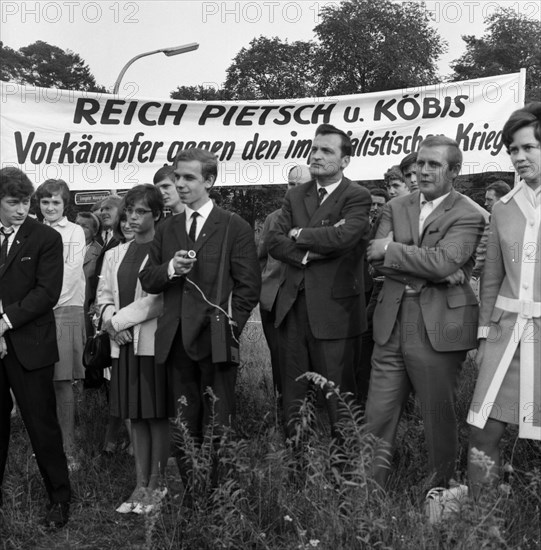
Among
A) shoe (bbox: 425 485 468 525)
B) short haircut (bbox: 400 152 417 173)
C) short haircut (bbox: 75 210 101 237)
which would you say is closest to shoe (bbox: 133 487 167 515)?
shoe (bbox: 425 485 468 525)

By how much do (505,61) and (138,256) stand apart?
146 feet

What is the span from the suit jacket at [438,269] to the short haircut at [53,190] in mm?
2706

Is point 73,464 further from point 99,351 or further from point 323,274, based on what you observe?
point 323,274

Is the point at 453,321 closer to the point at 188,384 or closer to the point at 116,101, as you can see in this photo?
the point at 188,384

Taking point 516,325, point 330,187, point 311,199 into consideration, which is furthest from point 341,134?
point 516,325

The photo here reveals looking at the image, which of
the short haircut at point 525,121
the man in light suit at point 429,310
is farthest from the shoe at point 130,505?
the short haircut at point 525,121

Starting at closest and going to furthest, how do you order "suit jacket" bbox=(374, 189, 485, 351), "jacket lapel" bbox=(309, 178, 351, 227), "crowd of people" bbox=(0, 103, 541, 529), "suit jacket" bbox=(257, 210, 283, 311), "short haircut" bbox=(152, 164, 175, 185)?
"crowd of people" bbox=(0, 103, 541, 529) < "suit jacket" bbox=(374, 189, 485, 351) < "jacket lapel" bbox=(309, 178, 351, 227) < "suit jacket" bbox=(257, 210, 283, 311) < "short haircut" bbox=(152, 164, 175, 185)

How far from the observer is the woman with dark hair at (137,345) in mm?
5285

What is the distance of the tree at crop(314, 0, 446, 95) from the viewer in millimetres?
45344

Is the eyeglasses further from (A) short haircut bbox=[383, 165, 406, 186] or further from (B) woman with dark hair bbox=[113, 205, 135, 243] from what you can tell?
(A) short haircut bbox=[383, 165, 406, 186]

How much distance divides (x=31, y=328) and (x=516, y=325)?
2.64 metres

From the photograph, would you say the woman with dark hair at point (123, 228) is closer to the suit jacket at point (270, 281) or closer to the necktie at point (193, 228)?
the necktie at point (193, 228)

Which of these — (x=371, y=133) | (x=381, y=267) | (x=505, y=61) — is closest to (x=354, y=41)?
(x=505, y=61)

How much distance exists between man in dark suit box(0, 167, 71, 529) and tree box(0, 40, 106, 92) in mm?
46021
